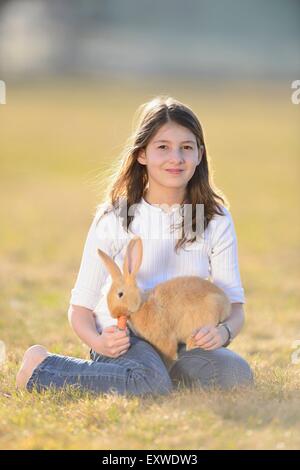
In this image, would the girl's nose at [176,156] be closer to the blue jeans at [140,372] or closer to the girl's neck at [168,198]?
the girl's neck at [168,198]

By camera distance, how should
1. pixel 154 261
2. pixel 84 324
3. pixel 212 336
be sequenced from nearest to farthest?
pixel 212 336 → pixel 84 324 → pixel 154 261

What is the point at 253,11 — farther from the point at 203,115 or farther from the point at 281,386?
the point at 281,386

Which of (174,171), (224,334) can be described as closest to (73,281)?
(174,171)

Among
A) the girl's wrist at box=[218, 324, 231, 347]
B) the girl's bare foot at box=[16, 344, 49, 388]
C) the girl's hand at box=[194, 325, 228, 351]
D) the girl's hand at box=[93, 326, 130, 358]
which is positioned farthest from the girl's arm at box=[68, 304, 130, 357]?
the girl's wrist at box=[218, 324, 231, 347]

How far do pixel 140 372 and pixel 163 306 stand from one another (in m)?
0.31

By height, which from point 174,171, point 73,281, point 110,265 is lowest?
point 110,265

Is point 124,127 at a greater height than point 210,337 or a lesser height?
greater

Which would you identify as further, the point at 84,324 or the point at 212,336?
the point at 84,324

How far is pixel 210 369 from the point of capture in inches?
156

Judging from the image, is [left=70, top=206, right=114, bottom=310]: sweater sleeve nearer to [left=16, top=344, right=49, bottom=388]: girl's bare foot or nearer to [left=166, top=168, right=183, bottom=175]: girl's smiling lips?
[left=16, top=344, right=49, bottom=388]: girl's bare foot

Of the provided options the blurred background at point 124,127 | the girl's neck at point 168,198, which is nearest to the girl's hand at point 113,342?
the girl's neck at point 168,198

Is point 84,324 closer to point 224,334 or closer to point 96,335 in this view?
point 96,335

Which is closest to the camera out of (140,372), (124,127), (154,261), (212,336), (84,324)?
(140,372)
